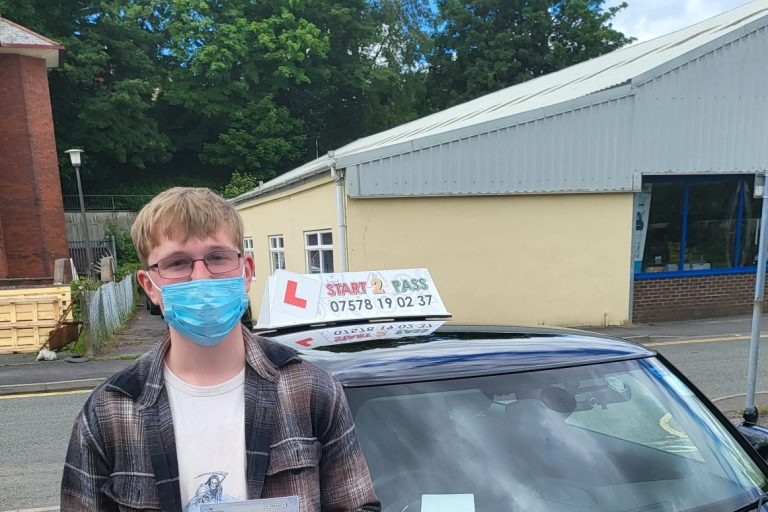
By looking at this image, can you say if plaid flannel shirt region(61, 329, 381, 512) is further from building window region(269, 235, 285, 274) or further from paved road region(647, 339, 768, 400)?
building window region(269, 235, 285, 274)

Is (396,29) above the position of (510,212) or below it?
above

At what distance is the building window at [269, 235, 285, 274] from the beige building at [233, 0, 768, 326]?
8.45ft

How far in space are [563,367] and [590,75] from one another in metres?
15.4

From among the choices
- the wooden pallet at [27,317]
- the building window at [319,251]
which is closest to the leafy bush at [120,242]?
the wooden pallet at [27,317]

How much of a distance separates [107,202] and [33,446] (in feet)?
107

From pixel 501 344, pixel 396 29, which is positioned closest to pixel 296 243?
pixel 501 344

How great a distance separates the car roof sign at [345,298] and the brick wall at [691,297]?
33.2 ft

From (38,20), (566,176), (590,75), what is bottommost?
(566,176)

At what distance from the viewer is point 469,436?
188 centimetres

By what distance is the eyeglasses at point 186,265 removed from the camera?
52.6 inches

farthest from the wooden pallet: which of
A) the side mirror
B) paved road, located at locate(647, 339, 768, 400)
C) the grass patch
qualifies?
the side mirror

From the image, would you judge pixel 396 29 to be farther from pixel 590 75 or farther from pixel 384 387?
pixel 384 387

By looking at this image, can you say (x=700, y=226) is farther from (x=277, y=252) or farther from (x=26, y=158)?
(x=26, y=158)

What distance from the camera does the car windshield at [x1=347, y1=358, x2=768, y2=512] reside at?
5.85 ft
